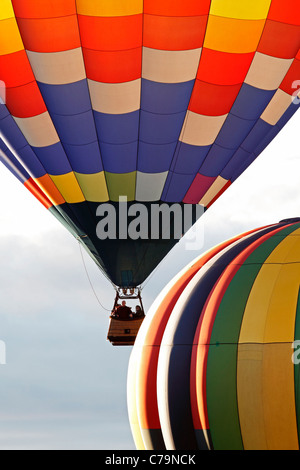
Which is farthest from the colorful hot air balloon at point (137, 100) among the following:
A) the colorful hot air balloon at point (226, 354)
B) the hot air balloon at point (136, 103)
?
the colorful hot air balloon at point (226, 354)

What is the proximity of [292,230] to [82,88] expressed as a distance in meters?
3.51

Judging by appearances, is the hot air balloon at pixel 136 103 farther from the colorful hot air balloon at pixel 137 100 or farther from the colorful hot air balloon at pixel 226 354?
the colorful hot air balloon at pixel 226 354

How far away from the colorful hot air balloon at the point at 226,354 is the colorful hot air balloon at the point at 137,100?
273 centimetres

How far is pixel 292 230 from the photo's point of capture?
938cm

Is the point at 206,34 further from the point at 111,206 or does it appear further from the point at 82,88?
the point at 111,206

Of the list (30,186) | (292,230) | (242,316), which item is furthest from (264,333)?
(30,186)

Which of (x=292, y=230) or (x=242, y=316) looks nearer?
(x=242, y=316)

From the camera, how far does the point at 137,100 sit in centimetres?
1180

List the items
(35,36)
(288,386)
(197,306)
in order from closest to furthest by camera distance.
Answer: (288,386) < (197,306) < (35,36)

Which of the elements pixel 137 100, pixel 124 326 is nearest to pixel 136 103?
pixel 137 100

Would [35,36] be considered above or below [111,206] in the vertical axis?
above

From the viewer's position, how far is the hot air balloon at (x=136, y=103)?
443 inches

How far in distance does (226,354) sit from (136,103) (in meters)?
4.09

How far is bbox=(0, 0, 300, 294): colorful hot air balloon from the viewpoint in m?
11.2
